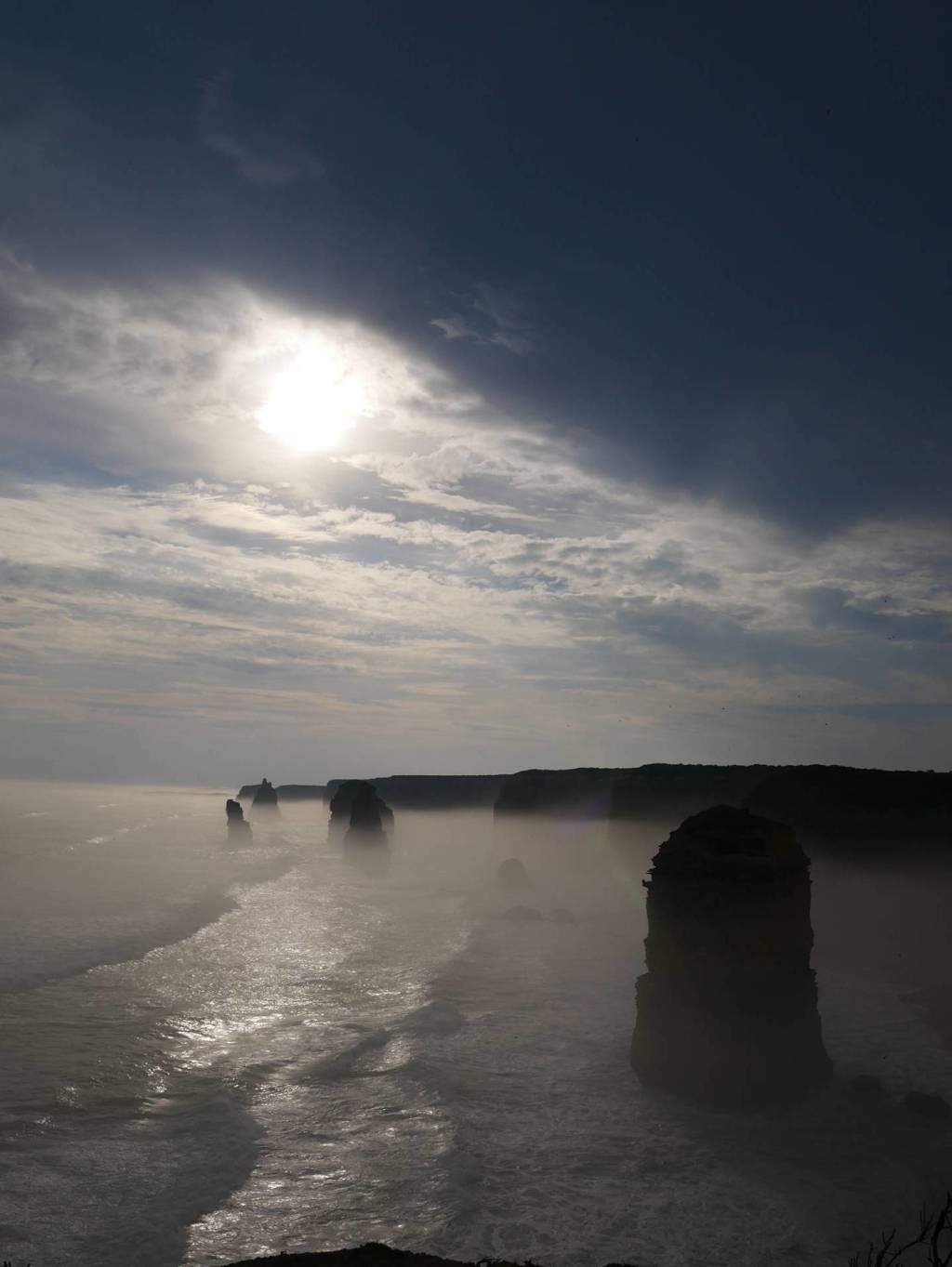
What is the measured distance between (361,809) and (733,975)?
298 feet

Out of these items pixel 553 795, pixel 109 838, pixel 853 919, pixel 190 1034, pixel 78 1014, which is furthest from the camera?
pixel 109 838

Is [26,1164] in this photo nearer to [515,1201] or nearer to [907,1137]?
[515,1201]

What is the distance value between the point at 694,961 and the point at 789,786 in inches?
1414

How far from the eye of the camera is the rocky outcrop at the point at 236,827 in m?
129

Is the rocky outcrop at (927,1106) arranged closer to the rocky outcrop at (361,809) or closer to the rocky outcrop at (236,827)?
the rocky outcrop at (361,809)

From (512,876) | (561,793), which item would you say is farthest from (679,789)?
(561,793)

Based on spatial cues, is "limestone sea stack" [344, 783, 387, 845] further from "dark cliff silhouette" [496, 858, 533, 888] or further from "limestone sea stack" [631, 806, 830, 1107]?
"limestone sea stack" [631, 806, 830, 1107]

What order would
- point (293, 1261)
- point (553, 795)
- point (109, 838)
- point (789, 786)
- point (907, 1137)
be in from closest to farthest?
point (293, 1261) < point (907, 1137) < point (789, 786) < point (553, 795) < point (109, 838)

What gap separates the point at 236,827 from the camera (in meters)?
131

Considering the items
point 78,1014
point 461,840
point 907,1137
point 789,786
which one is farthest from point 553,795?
point 907,1137

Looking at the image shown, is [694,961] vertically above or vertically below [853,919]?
above

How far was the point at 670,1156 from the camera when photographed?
71.1ft

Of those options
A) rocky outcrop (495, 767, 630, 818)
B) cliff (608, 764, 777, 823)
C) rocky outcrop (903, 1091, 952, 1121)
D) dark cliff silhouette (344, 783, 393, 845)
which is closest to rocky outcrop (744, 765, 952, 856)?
cliff (608, 764, 777, 823)

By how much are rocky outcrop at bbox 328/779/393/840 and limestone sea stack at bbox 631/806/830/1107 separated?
3460 inches
